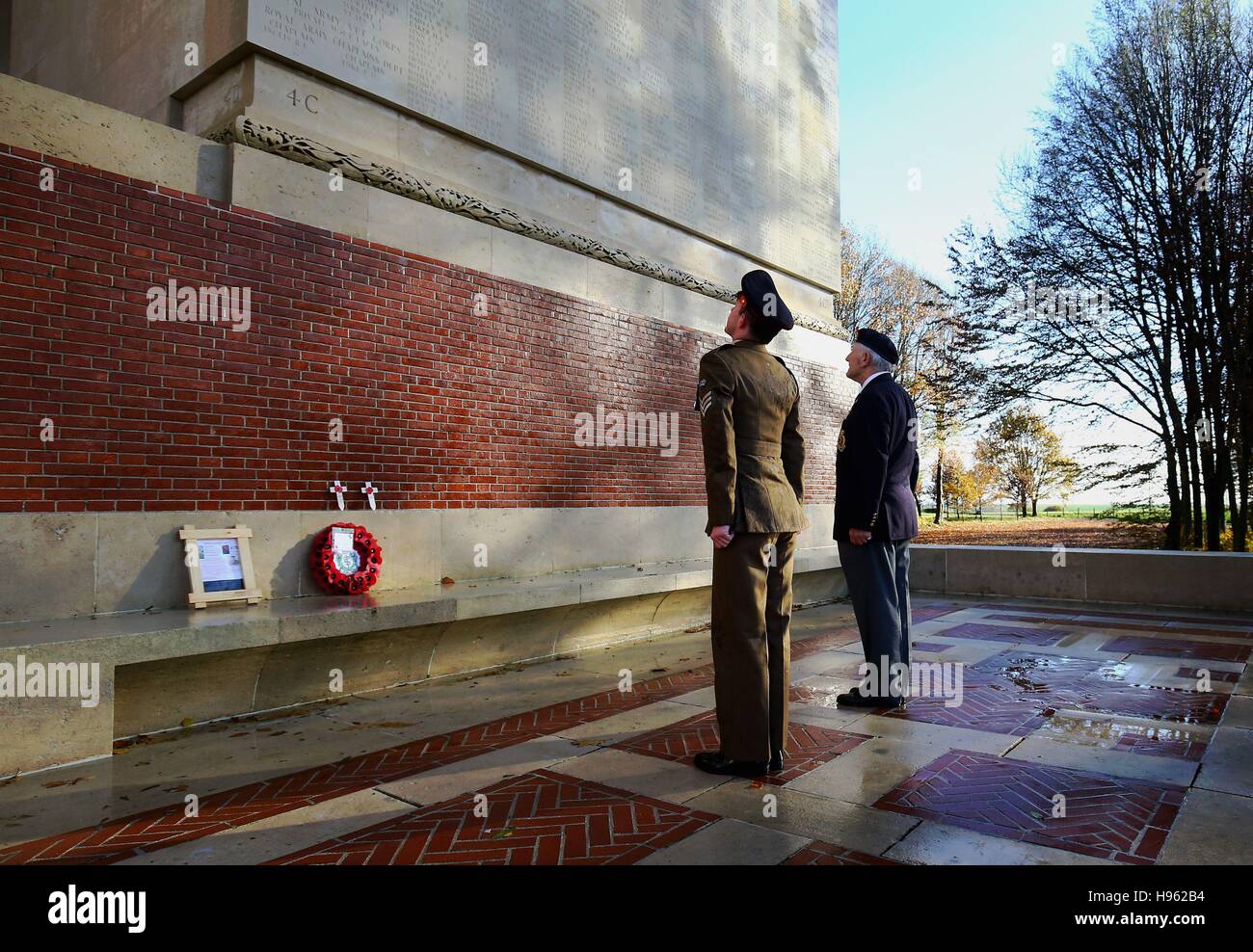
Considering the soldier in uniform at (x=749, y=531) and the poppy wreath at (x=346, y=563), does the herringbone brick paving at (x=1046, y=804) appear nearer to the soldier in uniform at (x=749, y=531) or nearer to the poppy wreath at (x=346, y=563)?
the soldier in uniform at (x=749, y=531)

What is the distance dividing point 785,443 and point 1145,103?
16268 millimetres

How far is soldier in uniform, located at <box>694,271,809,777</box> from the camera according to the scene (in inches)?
156

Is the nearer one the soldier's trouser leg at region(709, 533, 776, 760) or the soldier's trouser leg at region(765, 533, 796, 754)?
the soldier's trouser leg at region(709, 533, 776, 760)

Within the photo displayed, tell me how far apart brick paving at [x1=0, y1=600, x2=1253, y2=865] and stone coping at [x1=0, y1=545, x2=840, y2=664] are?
677 mm

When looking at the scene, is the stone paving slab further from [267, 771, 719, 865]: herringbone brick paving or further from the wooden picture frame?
the wooden picture frame

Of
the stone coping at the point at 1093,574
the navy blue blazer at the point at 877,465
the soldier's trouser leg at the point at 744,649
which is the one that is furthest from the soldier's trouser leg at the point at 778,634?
the stone coping at the point at 1093,574

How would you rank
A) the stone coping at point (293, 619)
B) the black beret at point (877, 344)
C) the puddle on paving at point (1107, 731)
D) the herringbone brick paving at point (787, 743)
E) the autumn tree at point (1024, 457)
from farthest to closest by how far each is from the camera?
the autumn tree at point (1024, 457) < the black beret at point (877, 344) < the puddle on paving at point (1107, 731) < the stone coping at point (293, 619) < the herringbone brick paving at point (787, 743)

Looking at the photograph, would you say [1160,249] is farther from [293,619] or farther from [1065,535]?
[293,619]

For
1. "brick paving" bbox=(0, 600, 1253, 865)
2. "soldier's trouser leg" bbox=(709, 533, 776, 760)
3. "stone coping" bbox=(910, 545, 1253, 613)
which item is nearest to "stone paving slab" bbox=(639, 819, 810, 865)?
"brick paving" bbox=(0, 600, 1253, 865)

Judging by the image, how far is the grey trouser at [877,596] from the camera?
5641 millimetres

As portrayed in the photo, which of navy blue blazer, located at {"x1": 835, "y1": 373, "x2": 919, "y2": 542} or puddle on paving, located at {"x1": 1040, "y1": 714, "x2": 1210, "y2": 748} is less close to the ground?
navy blue blazer, located at {"x1": 835, "y1": 373, "x2": 919, "y2": 542}

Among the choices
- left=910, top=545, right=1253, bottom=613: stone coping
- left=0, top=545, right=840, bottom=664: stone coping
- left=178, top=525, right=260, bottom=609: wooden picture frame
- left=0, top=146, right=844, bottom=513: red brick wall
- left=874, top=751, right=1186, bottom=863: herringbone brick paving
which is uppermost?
left=0, top=146, right=844, bottom=513: red brick wall

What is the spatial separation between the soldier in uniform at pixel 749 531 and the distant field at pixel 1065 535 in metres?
12.9

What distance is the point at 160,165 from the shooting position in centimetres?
564
